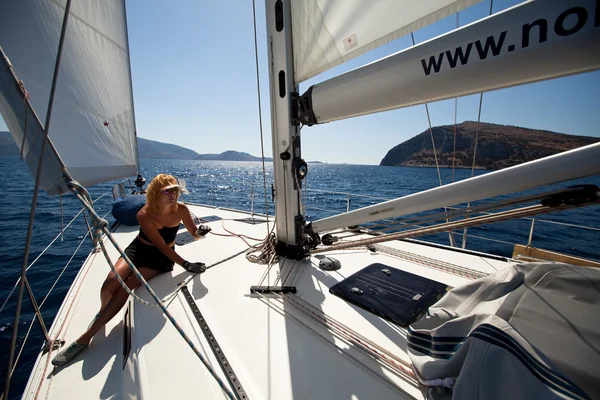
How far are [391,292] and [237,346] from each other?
4.17ft

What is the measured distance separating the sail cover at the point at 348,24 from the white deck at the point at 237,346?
1.92 meters

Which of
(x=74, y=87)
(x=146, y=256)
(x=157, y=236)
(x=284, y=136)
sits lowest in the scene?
(x=146, y=256)

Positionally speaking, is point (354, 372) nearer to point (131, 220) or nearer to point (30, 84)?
point (30, 84)

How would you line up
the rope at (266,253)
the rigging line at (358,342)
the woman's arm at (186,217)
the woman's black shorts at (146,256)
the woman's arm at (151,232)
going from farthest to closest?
the rope at (266,253)
the woman's arm at (186,217)
the woman's black shorts at (146,256)
the woman's arm at (151,232)
the rigging line at (358,342)

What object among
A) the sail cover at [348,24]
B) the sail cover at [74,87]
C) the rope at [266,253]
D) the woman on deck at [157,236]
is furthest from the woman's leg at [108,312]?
the sail cover at [348,24]

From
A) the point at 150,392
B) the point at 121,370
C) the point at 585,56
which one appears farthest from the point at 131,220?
the point at 585,56

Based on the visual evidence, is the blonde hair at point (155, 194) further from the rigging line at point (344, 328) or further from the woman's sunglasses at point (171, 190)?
the rigging line at point (344, 328)

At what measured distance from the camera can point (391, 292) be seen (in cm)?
204

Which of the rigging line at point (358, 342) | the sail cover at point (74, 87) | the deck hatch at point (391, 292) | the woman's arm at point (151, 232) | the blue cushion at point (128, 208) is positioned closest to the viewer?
the sail cover at point (74, 87)

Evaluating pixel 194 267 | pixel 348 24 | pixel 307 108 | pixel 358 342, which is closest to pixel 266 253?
pixel 194 267

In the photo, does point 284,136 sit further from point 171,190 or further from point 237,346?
point 237,346

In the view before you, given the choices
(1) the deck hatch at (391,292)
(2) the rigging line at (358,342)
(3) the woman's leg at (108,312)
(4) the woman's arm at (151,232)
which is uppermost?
(4) the woman's arm at (151,232)

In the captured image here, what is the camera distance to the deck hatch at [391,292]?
180cm

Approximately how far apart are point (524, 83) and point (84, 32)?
489 cm
